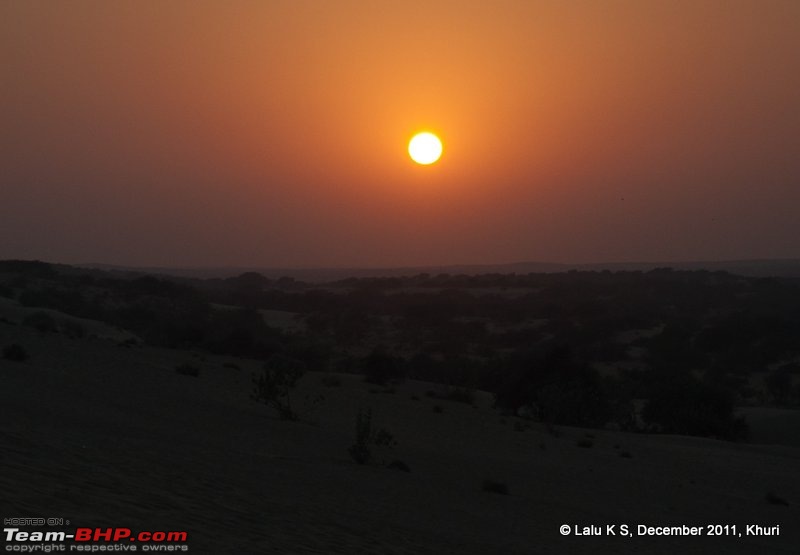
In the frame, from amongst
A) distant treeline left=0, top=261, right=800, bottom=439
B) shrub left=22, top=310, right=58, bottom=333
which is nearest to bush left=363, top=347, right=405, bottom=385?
distant treeline left=0, top=261, right=800, bottom=439

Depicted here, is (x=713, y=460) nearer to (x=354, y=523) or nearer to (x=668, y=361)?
(x=354, y=523)

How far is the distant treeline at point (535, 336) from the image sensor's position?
120 ft

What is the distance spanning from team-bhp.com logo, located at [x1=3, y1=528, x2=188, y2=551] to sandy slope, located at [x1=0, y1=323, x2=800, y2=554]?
246 mm

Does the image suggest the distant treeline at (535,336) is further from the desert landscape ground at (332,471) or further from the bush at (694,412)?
the desert landscape ground at (332,471)

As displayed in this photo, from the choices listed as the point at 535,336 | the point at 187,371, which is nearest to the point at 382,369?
the point at 187,371

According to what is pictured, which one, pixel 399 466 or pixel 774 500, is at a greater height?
pixel 774 500

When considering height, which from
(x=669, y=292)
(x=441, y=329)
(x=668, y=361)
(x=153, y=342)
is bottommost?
(x=153, y=342)

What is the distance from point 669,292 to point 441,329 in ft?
158

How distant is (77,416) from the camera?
57.0 ft

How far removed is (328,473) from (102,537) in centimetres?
827

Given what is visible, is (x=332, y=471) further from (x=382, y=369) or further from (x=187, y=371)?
(x=382, y=369)

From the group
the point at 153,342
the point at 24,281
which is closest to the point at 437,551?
the point at 153,342

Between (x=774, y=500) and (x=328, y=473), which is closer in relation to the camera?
(x=328, y=473)

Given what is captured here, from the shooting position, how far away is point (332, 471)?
→ 16.7 metres
